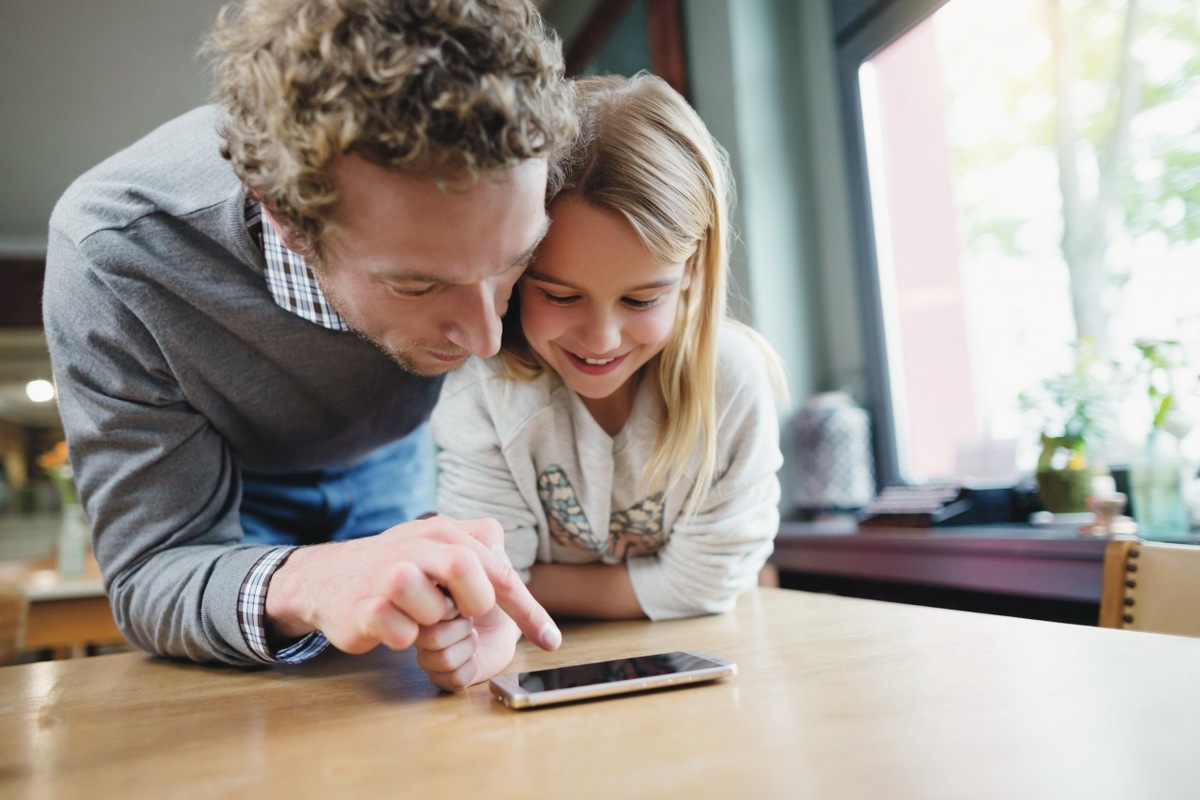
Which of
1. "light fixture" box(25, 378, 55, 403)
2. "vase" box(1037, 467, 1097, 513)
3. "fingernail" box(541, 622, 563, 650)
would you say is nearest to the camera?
"fingernail" box(541, 622, 563, 650)

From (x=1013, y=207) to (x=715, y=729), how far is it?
1964 mm

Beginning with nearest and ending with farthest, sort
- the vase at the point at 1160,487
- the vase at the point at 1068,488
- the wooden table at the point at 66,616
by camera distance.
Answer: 1. the vase at the point at 1160,487
2. the vase at the point at 1068,488
3. the wooden table at the point at 66,616

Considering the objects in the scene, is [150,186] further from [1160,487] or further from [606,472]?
[1160,487]

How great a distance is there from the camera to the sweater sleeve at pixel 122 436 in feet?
3.46

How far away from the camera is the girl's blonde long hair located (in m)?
1.01

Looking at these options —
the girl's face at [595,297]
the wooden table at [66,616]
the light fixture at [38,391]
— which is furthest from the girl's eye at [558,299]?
the light fixture at [38,391]

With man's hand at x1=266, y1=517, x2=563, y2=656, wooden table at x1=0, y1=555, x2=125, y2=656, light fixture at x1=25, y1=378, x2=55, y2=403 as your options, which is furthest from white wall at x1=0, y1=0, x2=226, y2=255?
man's hand at x1=266, y1=517, x2=563, y2=656

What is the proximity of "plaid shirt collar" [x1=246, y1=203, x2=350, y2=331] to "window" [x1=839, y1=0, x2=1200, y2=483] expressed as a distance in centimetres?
146

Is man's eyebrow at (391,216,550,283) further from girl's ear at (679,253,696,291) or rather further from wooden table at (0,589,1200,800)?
wooden table at (0,589,1200,800)

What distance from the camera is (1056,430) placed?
6.15 ft

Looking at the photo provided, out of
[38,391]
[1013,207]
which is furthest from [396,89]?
[38,391]

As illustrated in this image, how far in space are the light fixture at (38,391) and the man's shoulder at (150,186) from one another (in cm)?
695

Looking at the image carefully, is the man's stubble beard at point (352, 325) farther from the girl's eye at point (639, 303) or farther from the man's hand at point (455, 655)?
the man's hand at point (455, 655)

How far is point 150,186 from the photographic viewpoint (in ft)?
3.60
